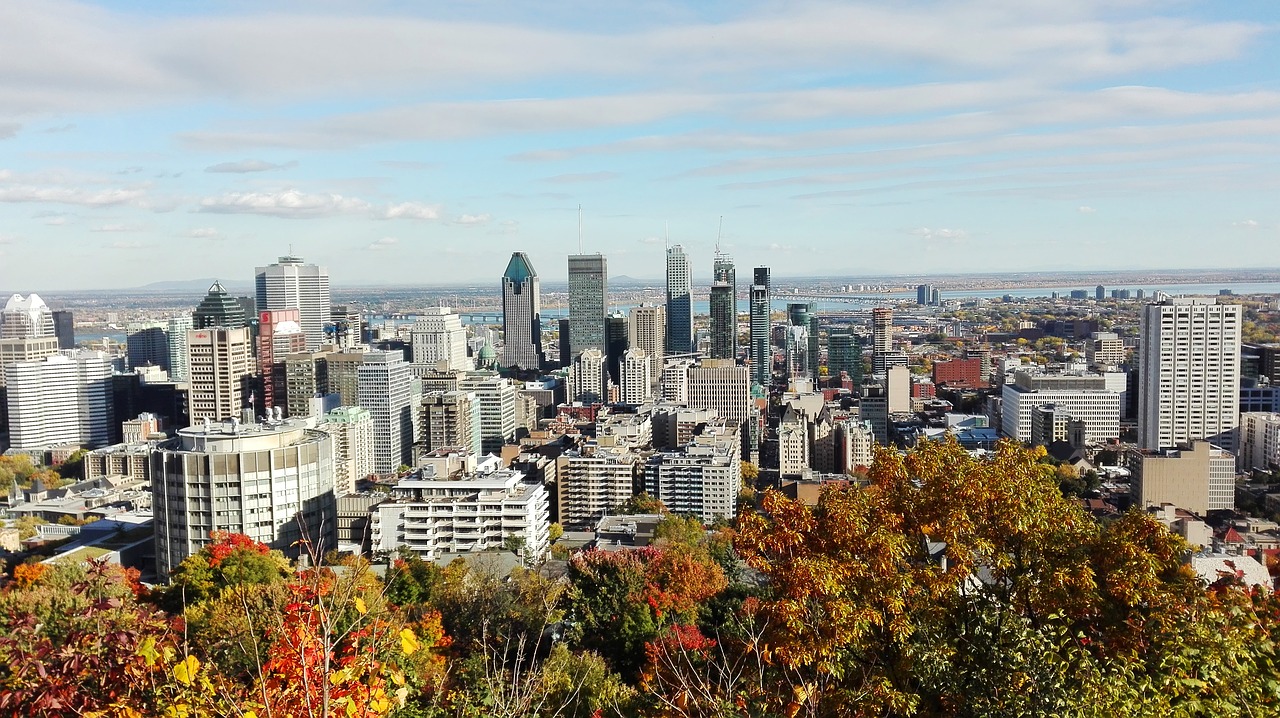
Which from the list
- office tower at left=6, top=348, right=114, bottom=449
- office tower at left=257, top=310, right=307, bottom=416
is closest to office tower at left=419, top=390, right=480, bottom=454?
office tower at left=257, top=310, right=307, bottom=416

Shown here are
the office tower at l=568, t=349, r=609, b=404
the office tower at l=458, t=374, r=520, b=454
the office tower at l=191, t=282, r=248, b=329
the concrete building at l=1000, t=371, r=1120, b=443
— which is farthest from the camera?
the office tower at l=568, t=349, r=609, b=404

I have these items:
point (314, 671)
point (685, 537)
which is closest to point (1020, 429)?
point (685, 537)

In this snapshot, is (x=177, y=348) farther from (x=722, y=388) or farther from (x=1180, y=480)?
(x=1180, y=480)

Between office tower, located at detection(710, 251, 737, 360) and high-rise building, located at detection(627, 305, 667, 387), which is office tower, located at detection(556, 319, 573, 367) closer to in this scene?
high-rise building, located at detection(627, 305, 667, 387)

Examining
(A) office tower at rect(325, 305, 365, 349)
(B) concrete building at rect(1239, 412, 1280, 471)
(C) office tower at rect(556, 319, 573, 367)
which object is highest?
(A) office tower at rect(325, 305, 365, 349)

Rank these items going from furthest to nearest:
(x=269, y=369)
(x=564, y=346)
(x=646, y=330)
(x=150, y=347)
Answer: (x=564, y=346), (x=646, y=330), (x=150, y=347), (x=269, y=369)

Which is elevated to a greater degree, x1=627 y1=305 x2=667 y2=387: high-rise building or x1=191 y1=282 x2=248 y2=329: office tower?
x1=191 y1=282 x2=248 y2=329: office tower

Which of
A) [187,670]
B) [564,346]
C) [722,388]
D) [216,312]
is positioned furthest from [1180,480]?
[564,346]

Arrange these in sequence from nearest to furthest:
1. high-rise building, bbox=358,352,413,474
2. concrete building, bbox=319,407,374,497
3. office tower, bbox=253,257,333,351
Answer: concrete building, bbox=319,407,374,497 → high-rise building, bbox=358,352,413,474 → office tower, bbox=253,257,333,351
